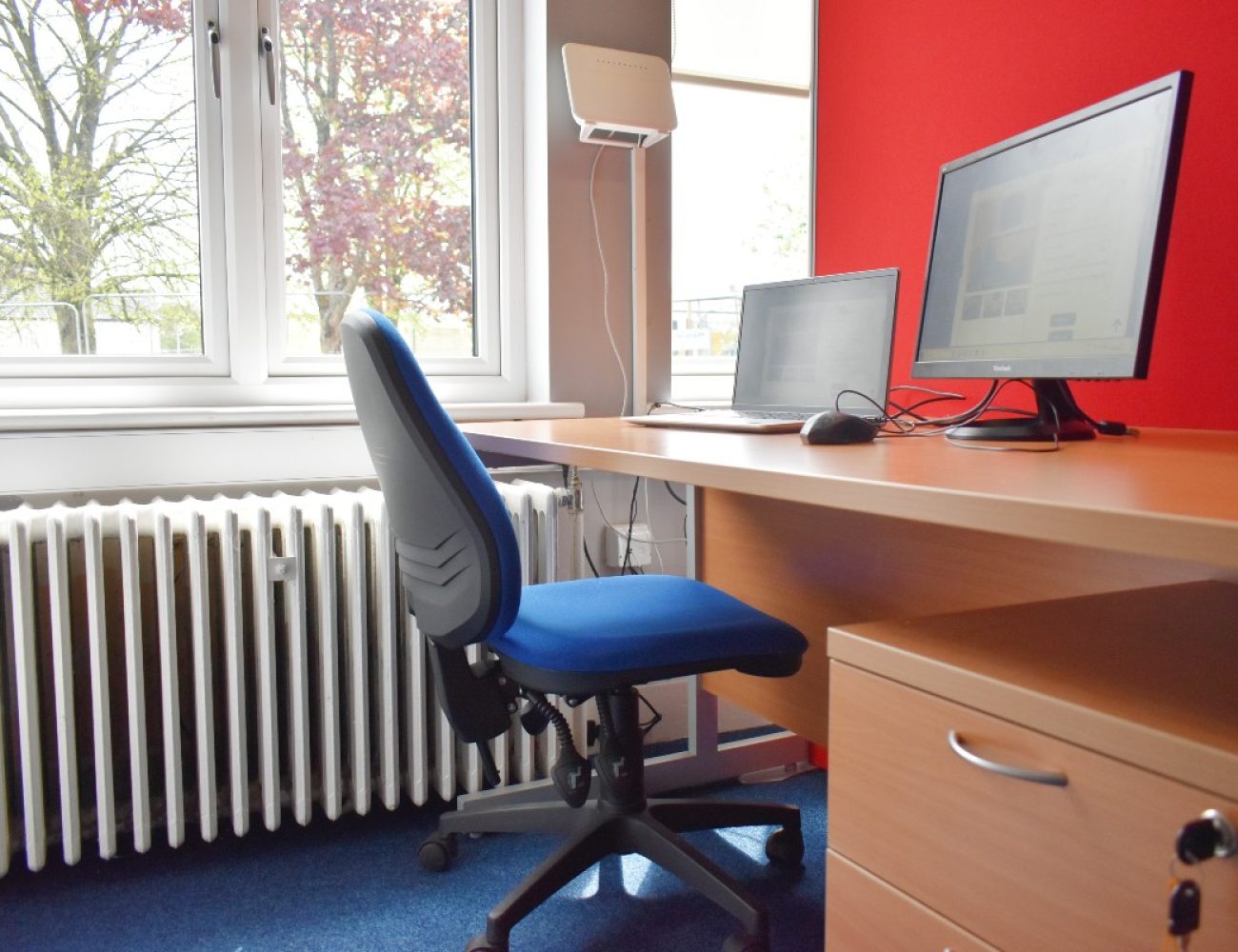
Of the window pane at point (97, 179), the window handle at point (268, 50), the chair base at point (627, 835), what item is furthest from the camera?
the window handle at point (268, 50)

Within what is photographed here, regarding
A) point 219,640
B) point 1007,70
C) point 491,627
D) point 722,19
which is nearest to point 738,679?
point 491,627

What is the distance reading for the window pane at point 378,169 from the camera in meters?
2.12

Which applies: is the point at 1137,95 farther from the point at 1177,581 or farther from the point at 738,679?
the point at 738,679

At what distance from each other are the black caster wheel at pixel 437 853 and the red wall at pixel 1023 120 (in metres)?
1.25

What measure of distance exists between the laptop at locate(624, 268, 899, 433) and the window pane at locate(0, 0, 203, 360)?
105cm

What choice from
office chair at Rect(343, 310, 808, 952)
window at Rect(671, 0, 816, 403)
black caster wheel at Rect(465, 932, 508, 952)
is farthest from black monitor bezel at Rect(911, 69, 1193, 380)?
window at Rect(671, 0, 816, 403)

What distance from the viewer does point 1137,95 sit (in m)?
1.09

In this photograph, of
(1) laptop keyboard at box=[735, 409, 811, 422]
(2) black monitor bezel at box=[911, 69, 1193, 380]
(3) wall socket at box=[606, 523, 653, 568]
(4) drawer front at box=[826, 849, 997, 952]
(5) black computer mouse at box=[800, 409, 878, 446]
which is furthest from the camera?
(3) wall socket at box=[606, 523, 653, 568]

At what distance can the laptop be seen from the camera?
5.16 feet

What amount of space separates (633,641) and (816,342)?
69 centimetres

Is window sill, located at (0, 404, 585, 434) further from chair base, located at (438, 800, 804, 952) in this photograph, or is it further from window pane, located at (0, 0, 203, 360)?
chair base, located at (438, 800, 804, 952)

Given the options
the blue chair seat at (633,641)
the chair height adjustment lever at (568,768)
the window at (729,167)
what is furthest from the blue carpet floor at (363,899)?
the window at (729,167)

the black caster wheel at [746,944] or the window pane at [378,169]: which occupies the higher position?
the window pane at [378,169]

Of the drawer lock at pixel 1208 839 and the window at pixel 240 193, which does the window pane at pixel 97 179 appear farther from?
the drawer lock at pixel 1208 839
